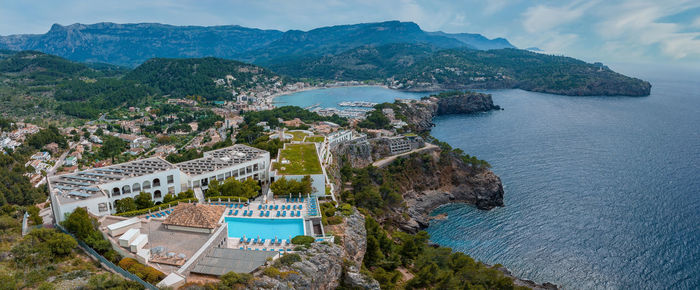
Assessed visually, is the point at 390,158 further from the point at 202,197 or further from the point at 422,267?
the point at 202,197

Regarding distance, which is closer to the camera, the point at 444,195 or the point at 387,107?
the point at 444,195

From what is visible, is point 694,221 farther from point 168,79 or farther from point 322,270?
point 168,79

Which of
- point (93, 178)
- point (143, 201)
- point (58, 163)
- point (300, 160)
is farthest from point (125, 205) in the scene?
point (58, 163)

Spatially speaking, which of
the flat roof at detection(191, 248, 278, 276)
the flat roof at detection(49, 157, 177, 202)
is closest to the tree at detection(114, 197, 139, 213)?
the flat roof at detection(49, 157, 177, 202)

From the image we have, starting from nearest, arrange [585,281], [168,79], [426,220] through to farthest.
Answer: [585,281] → [426,220] → [168,79]

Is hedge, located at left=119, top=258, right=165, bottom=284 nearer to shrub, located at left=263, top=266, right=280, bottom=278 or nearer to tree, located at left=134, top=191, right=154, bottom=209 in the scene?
shrub, located at left=263, top=266, right=280, bottom=278

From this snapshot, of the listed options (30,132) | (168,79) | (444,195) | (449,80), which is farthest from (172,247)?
(449,80)
